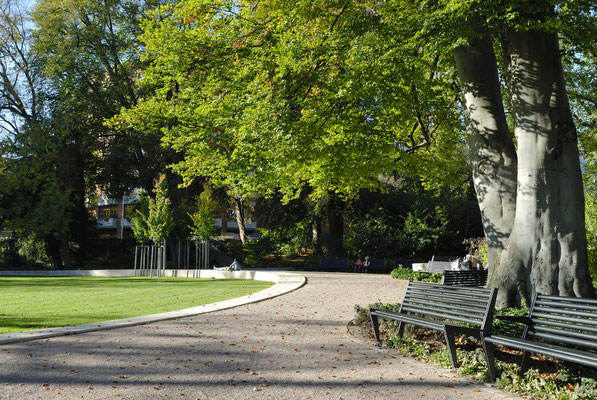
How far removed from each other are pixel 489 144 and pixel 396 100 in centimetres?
205

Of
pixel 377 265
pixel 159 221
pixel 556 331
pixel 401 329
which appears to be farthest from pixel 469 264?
pixel 556 331

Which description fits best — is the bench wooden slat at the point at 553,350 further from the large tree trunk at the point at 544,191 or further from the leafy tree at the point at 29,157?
the leafy tree at the point at 29,157

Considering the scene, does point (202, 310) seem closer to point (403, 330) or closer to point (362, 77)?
point (403, 330)

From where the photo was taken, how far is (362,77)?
32.3 feet

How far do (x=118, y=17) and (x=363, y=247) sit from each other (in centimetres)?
2121

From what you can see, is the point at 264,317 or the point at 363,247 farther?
the point at 363,247

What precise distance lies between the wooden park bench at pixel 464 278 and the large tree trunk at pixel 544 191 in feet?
14.4

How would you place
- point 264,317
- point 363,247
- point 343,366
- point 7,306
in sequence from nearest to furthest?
1. point 343,366
2. point 264,317
3. point 7,306
4. point 363,247

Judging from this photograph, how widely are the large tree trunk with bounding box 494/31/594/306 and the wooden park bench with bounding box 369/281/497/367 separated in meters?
1.97

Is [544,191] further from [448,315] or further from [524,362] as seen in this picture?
[524,362]

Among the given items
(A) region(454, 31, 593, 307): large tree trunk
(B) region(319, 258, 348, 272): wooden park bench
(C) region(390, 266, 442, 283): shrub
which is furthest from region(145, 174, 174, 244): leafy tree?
(A) region(454, 31, 593, 307): large tree trunk

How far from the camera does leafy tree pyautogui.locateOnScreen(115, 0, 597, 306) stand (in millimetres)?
8180

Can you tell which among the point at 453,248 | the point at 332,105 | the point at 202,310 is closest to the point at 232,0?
the point at 332,105

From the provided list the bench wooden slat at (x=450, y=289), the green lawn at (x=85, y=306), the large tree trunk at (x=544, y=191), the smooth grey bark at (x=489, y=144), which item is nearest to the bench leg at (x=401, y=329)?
the bench wooden slat at (x=450, y=289)
